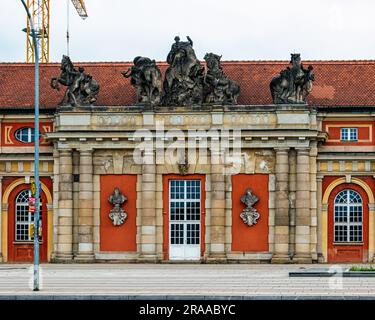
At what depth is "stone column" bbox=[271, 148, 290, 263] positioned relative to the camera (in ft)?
207

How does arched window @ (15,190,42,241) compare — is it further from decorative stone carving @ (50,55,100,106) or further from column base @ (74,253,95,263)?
decorative stone carving @ (50,55,100,106)

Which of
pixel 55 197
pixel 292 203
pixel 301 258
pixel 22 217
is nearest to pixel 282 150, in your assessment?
pixel 292 203

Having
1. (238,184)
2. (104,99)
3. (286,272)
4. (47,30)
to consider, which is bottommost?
(286,272)

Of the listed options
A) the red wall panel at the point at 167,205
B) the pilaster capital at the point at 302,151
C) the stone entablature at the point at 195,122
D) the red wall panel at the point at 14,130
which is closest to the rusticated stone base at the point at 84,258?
the red wall panel at the point at 167,205

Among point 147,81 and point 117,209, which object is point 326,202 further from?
point 147,81

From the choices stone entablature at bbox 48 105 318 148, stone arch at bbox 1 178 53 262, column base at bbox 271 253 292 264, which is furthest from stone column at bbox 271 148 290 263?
stone arch at bbox 1 178 53 262

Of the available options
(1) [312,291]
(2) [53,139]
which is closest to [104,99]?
(2) [53,139]

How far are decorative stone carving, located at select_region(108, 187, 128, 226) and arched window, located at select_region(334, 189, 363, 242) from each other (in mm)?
11370

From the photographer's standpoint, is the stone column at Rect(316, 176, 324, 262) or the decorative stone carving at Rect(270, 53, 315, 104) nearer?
the decorative stone carving at Rect(270, 53, 315, 104)

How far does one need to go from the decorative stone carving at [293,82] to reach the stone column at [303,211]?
281cm

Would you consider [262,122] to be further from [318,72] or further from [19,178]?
[19,178]

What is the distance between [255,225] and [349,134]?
7.19 m

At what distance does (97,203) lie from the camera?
211 ft

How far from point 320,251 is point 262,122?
7667mm
